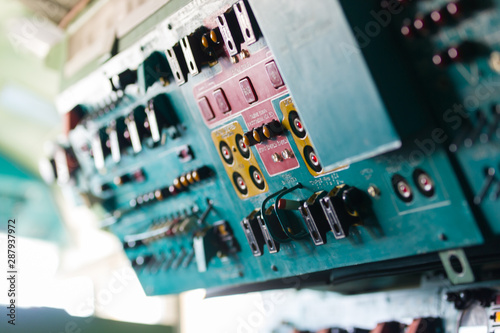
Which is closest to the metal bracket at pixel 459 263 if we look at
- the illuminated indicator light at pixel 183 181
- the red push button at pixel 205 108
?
the red push button at pixel 205 108

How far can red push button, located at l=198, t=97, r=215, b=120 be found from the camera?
1.92 m

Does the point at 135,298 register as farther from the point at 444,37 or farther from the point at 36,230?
the point at 444,37

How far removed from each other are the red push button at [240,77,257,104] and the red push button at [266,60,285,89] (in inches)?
4.4

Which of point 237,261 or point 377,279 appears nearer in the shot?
point 377,279

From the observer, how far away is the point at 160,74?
6.61ft

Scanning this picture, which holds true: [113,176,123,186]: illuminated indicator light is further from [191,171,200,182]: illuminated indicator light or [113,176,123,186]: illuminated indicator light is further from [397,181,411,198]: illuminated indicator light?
[397,181,411,198]: illuminated indicator light

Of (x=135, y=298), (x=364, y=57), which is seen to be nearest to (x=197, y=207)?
(x=364, y=57)

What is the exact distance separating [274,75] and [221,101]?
0.31 meters

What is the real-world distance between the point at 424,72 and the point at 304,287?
3.94ft

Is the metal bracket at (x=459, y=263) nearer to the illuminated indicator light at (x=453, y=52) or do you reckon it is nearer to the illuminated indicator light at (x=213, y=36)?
the illuminated indicator light at (x=453, y=52)

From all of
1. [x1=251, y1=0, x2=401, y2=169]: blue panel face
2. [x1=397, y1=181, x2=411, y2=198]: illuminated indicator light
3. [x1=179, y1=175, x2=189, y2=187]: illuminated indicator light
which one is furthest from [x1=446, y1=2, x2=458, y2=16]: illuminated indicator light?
[x1=179, y1=175, x2=189, y2=187]: illuminated indicator light

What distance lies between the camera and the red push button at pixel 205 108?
192 centimetres

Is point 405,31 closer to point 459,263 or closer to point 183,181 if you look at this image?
point 459,263

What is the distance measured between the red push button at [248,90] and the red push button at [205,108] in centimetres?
22
